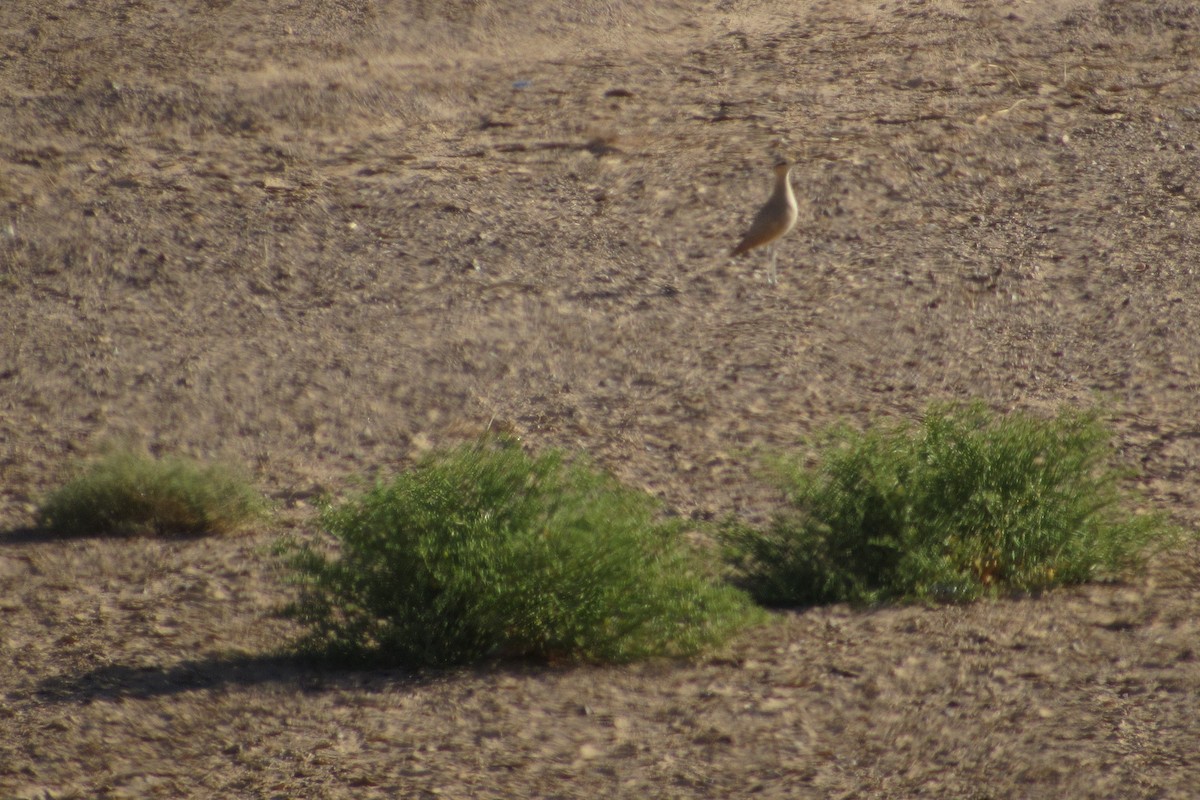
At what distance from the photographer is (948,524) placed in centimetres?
506

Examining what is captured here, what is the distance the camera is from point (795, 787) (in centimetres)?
390

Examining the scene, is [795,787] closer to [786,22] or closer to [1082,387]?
[1082,387]

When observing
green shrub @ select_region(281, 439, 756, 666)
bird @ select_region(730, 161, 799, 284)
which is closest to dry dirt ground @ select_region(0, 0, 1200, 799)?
green shrub @ select_region(281, 439, 756, 666)

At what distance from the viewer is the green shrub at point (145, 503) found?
19.9 feet

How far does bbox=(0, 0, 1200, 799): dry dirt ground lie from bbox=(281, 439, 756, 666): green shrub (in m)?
0.11

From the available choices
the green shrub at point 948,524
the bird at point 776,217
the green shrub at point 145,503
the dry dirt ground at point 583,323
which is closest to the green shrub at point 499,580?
the dry dirt ground at point 583,323

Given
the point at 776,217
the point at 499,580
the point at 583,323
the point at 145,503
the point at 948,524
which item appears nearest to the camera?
the point at 499,580

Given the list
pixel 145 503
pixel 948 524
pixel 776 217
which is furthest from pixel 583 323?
pixel 948 524

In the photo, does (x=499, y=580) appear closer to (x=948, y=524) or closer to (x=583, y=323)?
(x=948, y=524)

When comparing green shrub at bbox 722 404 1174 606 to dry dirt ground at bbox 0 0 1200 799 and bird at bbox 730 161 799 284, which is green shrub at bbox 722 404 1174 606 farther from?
bird at bbox 730 161 799 284

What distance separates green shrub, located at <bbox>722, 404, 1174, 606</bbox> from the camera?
16.6 feet

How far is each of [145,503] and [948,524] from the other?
3239mm

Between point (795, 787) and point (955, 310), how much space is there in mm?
4524

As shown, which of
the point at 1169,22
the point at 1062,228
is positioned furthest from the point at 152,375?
the point at 1169,22
